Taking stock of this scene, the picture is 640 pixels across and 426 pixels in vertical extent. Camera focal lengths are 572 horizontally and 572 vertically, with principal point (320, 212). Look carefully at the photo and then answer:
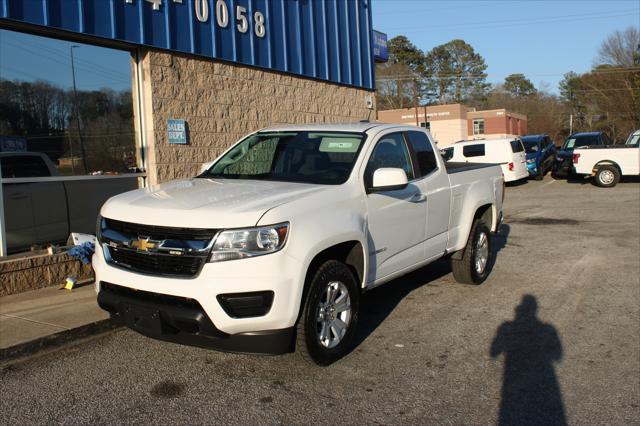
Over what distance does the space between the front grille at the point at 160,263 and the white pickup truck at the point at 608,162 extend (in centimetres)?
1953

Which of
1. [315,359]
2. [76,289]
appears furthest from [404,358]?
[76,289]

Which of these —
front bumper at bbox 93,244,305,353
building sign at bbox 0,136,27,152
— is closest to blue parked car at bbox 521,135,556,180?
building sign at bbox 0,136,27,152

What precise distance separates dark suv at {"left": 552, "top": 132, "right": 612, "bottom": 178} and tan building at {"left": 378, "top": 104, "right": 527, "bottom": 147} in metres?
37.1

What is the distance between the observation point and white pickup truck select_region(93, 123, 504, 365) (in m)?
3.72

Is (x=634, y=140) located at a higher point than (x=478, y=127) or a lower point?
lower

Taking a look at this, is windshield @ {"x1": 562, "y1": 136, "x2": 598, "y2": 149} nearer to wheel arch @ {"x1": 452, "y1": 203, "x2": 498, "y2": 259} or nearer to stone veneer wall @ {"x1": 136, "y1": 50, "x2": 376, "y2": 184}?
stone veneer wall @ {"x1": 136, "y1": 50, "x2": 376, "y2": 184}

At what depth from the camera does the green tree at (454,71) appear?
84875 millimetres

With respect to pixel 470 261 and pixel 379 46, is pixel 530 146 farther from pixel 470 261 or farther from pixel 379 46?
pixel 470 261

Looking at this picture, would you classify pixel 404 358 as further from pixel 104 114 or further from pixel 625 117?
pixel 625 117

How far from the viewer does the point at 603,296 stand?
6590 millimetres

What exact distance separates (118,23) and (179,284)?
207 inches

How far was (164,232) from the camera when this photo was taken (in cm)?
386

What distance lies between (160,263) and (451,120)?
63.4 metres

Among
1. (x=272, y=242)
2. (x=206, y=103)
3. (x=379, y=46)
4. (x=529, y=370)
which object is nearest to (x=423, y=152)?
(x=529, y=370)
